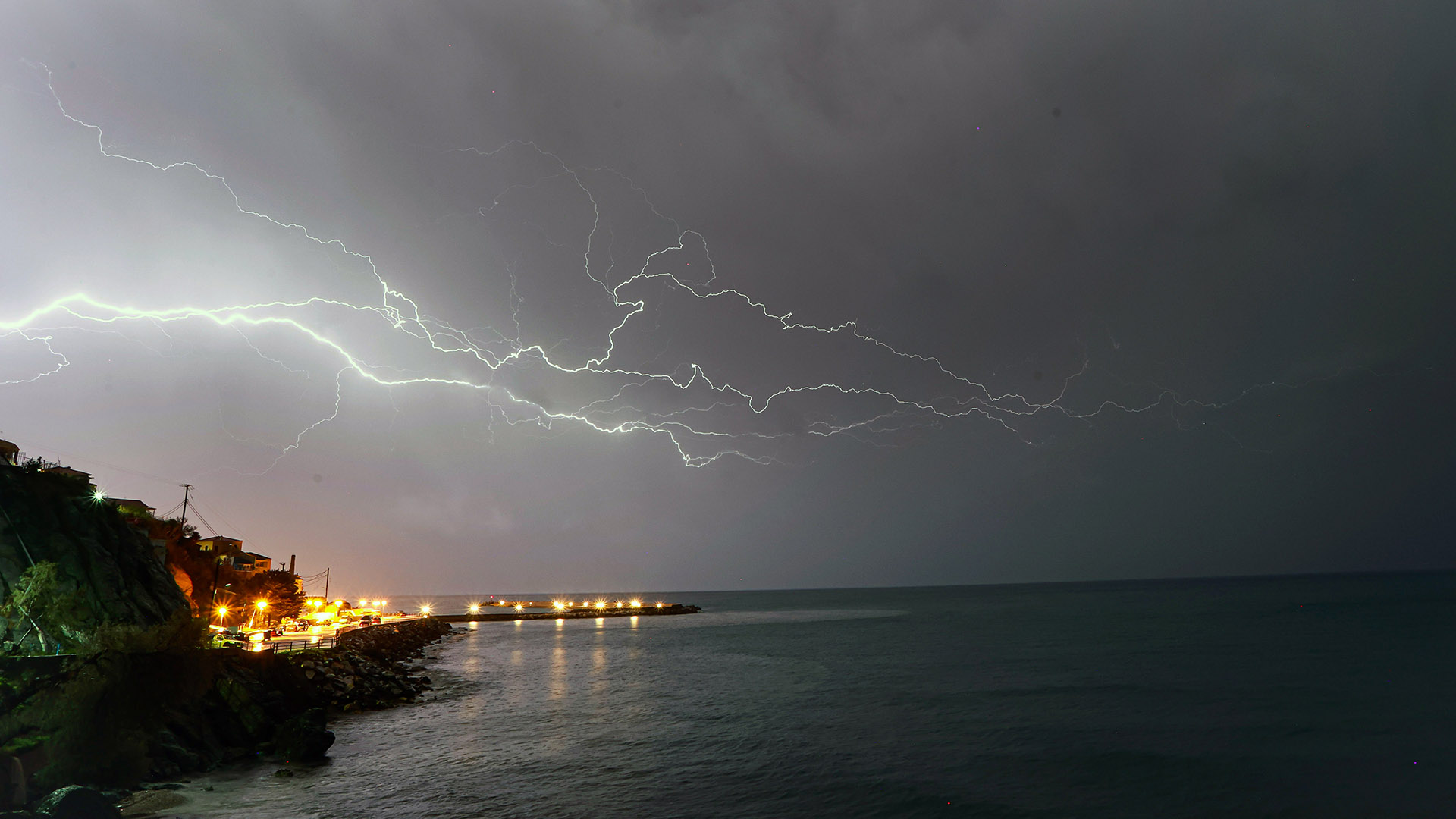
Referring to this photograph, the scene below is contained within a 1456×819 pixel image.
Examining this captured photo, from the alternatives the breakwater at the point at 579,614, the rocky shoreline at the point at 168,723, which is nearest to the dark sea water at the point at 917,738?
the rocky shoreline at the point at 168,723

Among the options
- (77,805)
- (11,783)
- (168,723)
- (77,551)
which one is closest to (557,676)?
(77,551)

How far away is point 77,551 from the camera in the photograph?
36.2 metres

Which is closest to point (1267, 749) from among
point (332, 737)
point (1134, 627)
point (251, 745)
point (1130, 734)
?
point (1130, 734)

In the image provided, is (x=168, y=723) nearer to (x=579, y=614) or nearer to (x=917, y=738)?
(x=917, y=738)

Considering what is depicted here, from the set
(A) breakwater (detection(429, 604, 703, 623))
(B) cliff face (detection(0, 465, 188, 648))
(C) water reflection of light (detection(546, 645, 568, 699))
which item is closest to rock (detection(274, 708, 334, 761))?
(B) cliff face (detection(0, 465, 188, 648))

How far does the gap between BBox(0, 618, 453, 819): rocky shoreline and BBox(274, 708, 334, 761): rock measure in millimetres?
36

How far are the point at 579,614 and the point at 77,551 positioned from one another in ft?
449

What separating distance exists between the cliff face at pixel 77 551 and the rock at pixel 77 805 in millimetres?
16789

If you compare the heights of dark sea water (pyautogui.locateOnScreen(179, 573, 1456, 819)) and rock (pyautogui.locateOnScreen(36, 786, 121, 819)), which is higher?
rock (pyautogui.locateOnScreen(36, 786, 121, 819))

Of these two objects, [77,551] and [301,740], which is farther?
[77,551]

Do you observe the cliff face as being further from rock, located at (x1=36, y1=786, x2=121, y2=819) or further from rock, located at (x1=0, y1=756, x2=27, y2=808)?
rock, located at (x1=36, y1=786, x2=121, y2=819)

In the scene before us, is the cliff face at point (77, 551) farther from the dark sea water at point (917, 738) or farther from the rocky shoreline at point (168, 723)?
the dark sea water at point (917, 738)

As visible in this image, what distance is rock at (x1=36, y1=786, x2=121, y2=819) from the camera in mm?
17266

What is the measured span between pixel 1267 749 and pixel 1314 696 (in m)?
15.6
